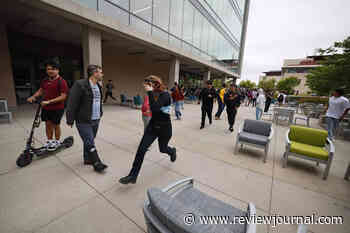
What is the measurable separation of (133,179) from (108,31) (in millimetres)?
8281

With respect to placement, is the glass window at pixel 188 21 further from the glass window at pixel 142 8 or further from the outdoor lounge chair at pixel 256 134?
the outdoor lounge chair at pixel 256 134

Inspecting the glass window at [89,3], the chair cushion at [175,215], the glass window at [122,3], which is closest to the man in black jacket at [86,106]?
the chair cushion at [175,215]

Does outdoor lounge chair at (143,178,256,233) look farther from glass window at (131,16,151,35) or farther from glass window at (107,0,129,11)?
glass window at (107,0,129,11)

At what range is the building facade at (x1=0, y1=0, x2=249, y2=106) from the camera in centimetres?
699

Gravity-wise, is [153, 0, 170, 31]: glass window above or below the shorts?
above

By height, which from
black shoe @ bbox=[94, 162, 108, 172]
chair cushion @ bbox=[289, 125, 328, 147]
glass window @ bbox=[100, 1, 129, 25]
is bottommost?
black shoe @ bbox=[94, 162, 108, 172]

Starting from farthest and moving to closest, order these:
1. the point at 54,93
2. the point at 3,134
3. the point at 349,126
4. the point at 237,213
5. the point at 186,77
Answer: the point at 186,77 → the point at 349,126 → the point at 3,134 → the point at 54,93 → the point at 237,213

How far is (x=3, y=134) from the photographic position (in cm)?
442

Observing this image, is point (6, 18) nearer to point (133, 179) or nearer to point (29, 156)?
point (29, 156)

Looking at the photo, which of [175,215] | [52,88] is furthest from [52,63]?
[175,215]

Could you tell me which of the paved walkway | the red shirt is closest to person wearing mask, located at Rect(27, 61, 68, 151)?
the red shirt

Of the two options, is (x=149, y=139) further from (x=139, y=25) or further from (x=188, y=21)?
(x=188, y=21)

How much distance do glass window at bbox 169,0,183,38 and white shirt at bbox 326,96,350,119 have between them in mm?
11888

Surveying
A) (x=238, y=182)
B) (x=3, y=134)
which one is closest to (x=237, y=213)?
(x=238, y=182)
